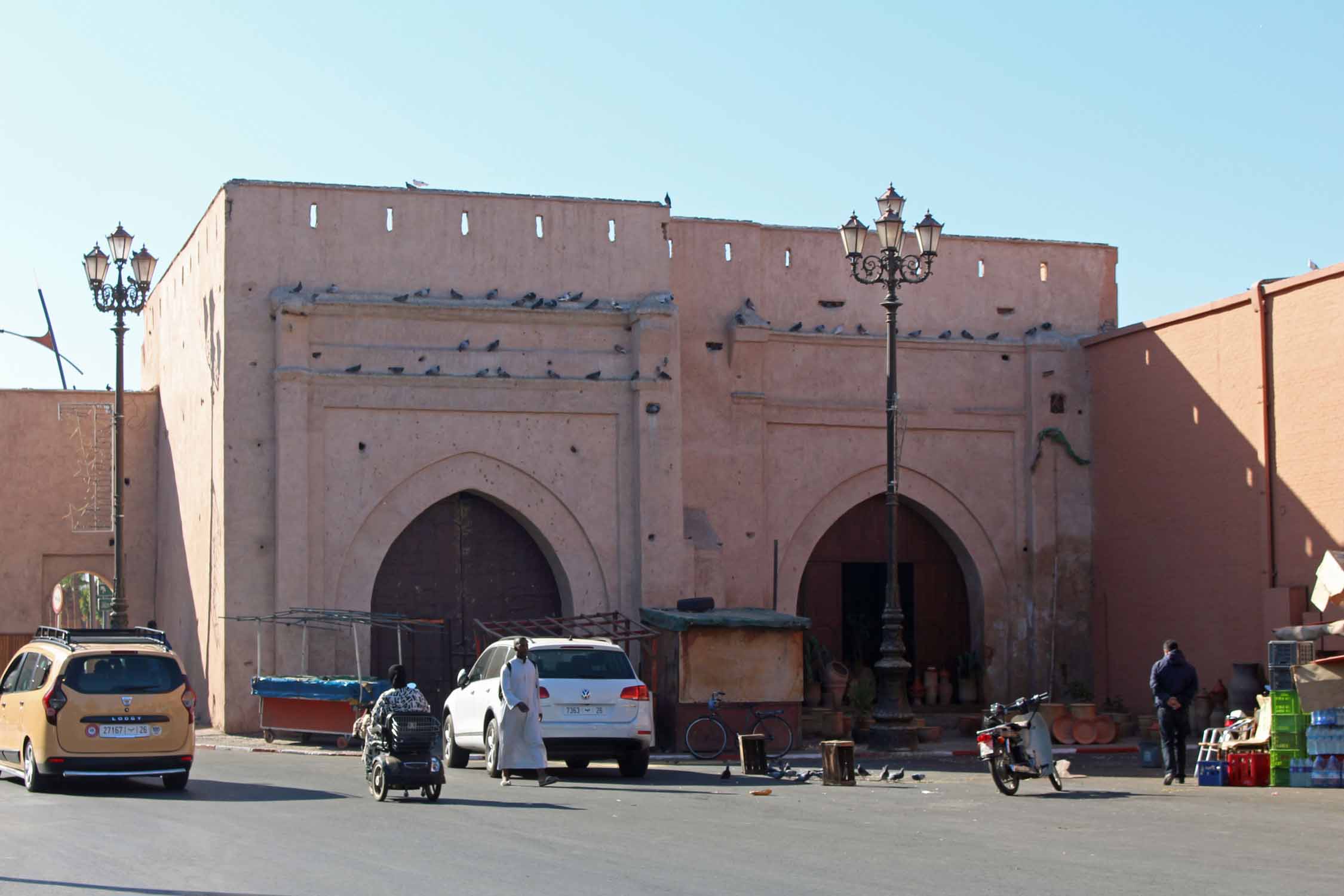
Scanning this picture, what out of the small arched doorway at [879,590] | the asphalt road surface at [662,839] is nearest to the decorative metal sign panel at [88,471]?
the small arched doorway at [879,590]

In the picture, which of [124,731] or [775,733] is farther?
[775,733]

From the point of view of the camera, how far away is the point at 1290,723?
1584cm

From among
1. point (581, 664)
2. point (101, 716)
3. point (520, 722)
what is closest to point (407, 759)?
point (520, 722)

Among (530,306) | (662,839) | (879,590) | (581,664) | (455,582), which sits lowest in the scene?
(662,839)

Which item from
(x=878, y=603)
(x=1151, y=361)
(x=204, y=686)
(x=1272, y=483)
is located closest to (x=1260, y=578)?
(x=1272, y=483)

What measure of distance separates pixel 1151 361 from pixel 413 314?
11.1 metres

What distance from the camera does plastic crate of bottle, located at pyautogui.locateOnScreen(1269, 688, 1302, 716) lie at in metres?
15.8

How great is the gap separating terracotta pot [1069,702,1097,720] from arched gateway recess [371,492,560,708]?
24.5 feet

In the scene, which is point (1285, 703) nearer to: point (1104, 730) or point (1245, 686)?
point (1104, 730)

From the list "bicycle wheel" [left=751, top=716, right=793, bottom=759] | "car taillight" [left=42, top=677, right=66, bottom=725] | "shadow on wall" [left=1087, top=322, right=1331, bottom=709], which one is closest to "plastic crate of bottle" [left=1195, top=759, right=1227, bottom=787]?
"bicycle wheel" [left=751, top=716, right=793, bottom=759]

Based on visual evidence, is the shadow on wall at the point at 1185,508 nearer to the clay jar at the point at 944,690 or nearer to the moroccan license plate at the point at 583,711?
the clay jar at the point at 944,690

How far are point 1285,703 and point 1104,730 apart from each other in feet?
18.8

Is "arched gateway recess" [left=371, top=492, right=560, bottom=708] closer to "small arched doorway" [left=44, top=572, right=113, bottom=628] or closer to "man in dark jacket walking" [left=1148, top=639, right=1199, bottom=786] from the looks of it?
"small arched doorway" [left=44, top=572, right=113, bottom=628]

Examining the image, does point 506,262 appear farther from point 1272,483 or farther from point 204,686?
point 1272,483
